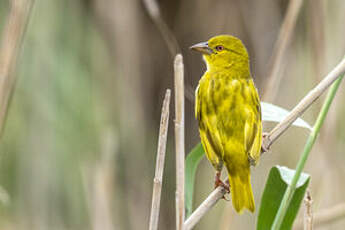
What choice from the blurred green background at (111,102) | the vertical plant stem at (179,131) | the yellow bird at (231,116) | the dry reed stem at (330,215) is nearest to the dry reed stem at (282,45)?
the yellow bird at (231,116)

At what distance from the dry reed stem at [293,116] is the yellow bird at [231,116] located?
170 millimetres

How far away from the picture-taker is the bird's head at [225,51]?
9.57 ft

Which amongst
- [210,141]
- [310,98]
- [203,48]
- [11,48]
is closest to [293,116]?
[310,98]

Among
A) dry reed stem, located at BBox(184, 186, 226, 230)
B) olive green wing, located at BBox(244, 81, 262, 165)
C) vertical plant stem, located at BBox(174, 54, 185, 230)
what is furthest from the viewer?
olive green wing, located at BBox(244, 81, 262, 165)

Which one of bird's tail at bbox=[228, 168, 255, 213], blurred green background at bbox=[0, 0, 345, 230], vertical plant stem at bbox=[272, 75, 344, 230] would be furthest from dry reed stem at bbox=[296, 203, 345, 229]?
vertical plant stem at bbox=[272, 75, 344, 230]

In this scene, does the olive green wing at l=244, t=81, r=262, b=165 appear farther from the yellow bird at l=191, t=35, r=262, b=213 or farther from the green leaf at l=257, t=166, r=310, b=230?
the green leaf at l=257, t=166, r=310, b=230

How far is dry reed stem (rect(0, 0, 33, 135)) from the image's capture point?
219cm

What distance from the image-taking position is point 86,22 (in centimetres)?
370

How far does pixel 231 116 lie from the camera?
2.56 meters

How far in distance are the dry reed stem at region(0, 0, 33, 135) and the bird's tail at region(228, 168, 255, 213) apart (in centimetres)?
95

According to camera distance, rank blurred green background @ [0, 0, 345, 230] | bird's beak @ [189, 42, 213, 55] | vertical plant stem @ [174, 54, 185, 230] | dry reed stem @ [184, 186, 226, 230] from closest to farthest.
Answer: vertical plant stem @ [174, 54, 185, 230] → dry reed stem @ [184, 186, 226, 230] → bird's beak @ [189, 42, 213, 55] → blurred green background @ [0, 0, 345, 230]

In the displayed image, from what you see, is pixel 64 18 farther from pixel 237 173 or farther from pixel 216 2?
pixel 237 173

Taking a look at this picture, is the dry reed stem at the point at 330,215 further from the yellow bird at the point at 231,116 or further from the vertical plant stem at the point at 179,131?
the vertical plant stem at the point at 179,131

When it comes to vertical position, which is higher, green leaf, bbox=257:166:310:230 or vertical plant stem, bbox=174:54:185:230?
vertical plant stem, bbox=174:54:185:230
